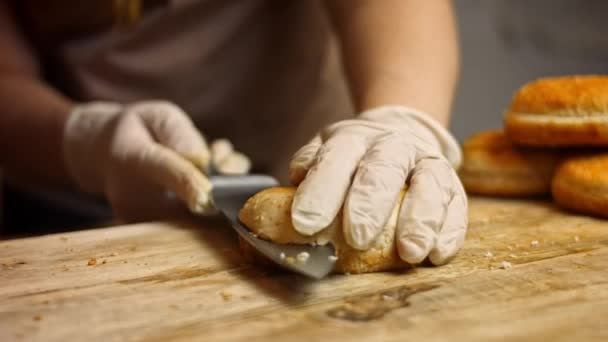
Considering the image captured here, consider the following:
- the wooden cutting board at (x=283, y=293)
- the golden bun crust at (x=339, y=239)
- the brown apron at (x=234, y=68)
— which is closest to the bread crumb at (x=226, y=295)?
the wooden cutting board at (x=283, y=293)

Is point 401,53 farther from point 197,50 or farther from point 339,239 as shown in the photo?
point 197,50

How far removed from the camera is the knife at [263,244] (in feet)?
2.65

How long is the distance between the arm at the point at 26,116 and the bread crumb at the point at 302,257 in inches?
45.2

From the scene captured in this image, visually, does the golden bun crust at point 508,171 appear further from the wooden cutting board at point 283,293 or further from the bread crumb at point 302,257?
the bread crumb at point 302,257

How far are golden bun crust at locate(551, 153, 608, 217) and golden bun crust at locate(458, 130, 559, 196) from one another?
74mm

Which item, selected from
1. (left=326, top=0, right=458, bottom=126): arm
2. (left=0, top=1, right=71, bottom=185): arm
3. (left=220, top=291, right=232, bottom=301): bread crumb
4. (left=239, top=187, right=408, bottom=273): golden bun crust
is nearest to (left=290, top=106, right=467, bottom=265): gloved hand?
(left=239, top=187, right=408, bottom=273): golden bun crust

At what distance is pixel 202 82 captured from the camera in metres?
1.98

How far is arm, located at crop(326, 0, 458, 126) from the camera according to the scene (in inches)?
51.4

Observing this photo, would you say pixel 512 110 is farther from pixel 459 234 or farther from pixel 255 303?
pixel 255 303

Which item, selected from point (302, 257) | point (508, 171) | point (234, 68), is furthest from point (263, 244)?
point (234, 68)

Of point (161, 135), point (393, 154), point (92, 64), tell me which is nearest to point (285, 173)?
point (161, 135)

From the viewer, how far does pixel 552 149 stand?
1.34 meters

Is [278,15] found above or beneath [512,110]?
above

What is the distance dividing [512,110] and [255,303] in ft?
2.71
